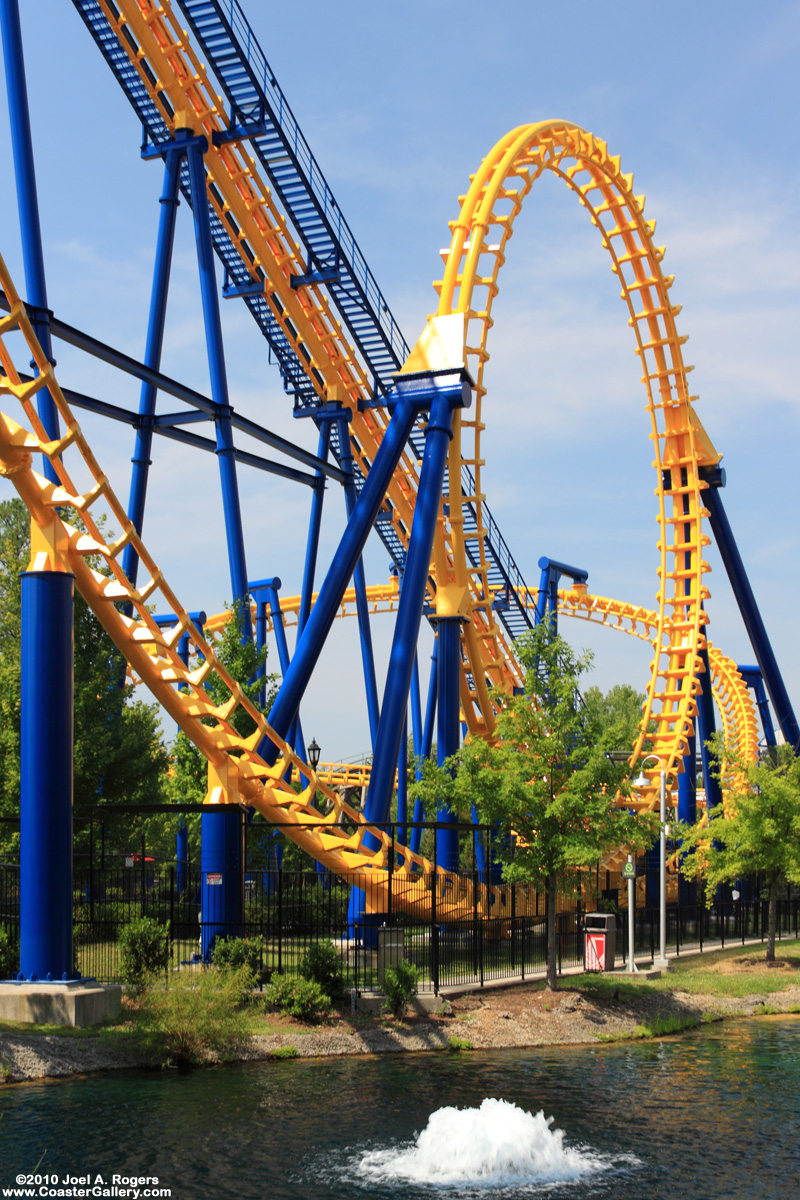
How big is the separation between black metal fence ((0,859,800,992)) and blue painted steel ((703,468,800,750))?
8024 millimetres

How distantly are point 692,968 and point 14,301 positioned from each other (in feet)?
61.2

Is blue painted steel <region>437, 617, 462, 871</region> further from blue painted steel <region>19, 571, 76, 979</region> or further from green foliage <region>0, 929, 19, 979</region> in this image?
blue painted steel <region>19, 571, 76, 979</region>

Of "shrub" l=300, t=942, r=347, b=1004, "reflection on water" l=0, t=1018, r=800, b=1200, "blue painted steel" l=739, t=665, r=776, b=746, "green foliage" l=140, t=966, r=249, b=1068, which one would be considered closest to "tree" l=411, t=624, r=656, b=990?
"shrub" l=300, t=942, r=347, b=1004

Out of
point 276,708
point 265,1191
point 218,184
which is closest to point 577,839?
point 276,708

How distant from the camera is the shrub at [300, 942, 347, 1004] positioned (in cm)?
1791

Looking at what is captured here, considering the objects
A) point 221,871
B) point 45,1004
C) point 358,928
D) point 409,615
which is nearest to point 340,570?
point 409,615

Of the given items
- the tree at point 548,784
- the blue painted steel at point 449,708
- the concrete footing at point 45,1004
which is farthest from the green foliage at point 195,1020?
the blue painted steel at point 449,708

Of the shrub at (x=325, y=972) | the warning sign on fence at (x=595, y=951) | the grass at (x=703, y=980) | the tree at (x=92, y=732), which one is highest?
the tree at (x=92, y=732)

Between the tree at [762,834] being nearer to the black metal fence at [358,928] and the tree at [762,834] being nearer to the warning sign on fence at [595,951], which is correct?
the black metal fence at [358,928]

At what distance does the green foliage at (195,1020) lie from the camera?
50.3 feet

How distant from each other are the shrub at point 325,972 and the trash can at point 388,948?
0.78 m

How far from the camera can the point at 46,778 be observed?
15953 millimetres

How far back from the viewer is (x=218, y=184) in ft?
83.7

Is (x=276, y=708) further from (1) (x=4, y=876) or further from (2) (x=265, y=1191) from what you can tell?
(2) (x=265, y=1191)
